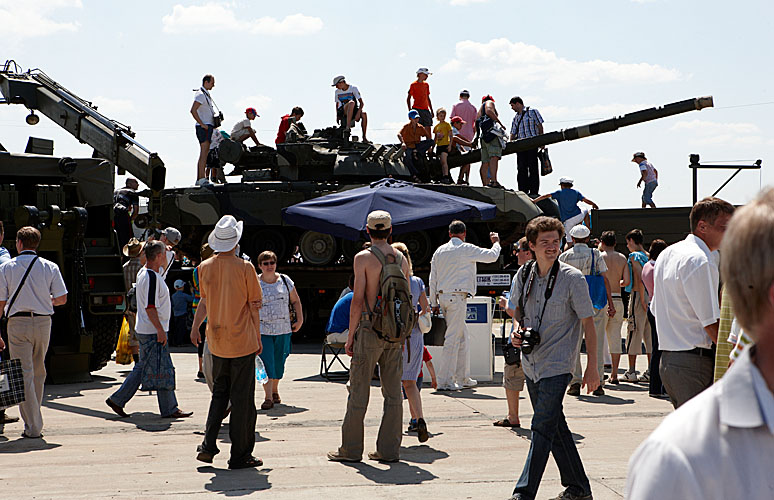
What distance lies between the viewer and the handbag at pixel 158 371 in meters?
9.09

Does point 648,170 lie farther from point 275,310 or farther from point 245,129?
point 275,310

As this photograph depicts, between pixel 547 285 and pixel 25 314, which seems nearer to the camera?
pixel 547 285

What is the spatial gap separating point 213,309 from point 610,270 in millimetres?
5695

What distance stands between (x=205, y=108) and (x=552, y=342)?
475 inches

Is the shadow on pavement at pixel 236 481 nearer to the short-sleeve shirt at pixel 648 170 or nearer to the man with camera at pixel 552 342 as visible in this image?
the man with camera at pixel 552 342

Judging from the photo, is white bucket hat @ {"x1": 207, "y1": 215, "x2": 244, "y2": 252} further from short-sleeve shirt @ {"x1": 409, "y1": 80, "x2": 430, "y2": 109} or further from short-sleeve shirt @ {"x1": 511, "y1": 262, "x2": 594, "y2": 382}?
short-sleeve shirt @ {"x1": 409, "y1": 80, "x2": 430, "y2": 109}

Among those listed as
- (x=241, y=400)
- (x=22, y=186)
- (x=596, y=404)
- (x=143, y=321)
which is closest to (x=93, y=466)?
(x=241, y=400)

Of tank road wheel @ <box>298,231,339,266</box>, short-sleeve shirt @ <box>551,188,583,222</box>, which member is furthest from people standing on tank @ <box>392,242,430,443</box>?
tank road wheel @ <box>298,231,339,266</box>

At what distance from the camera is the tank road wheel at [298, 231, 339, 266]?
57.0ft

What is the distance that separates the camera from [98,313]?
38.9 feet

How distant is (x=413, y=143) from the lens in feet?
61.6

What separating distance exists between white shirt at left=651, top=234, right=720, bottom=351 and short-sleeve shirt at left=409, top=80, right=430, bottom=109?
1378 cm

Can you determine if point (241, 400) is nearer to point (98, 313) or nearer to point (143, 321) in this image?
point (143, 321)

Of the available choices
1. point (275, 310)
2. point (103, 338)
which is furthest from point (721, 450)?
point (103, 338)
